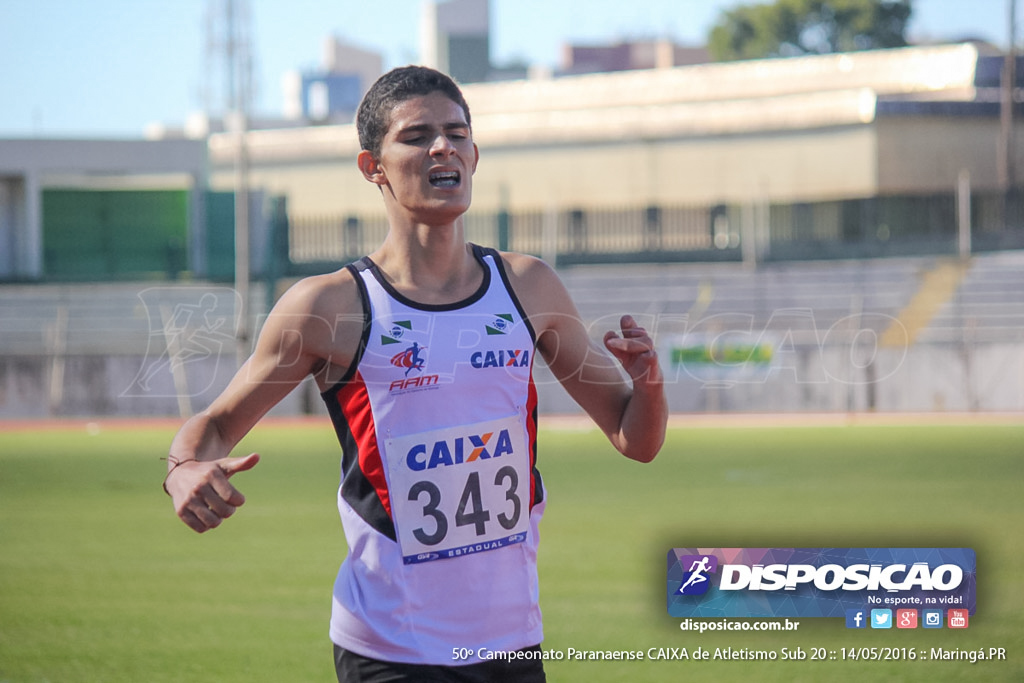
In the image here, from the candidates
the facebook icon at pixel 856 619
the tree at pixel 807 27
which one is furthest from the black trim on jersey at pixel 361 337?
the tree at pixel 807 27

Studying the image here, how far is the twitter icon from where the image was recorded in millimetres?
5488

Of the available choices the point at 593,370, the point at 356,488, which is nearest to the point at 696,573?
the point at 593,370

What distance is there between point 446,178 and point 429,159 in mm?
60

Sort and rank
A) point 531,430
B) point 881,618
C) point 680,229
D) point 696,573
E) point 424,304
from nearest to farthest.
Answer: point 424,304
point 531,430
point 881,618
point 696,573
point 680,229

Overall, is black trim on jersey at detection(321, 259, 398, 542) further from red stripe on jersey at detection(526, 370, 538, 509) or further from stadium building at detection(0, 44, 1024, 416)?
stadium building at detection(0, 44, 1024, 416)

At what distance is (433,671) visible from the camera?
3023 mm

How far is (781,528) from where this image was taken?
10.6 m

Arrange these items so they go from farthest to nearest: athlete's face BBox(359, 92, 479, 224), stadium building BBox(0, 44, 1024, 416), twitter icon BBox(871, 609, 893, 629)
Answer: stadium building BBox(0, 44, 1024, 416) < twitter icon BBox(871, 609, 893, 629) < athlete's face BBox(359, 92, 479, 224)

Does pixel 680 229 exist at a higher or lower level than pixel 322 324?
higher

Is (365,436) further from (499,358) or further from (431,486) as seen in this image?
(499,358)

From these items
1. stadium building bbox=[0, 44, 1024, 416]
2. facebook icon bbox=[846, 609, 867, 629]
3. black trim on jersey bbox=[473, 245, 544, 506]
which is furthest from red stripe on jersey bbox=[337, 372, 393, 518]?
stadium building bbox=[0, 44, 1024, 416]

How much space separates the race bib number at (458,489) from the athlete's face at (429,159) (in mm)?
515

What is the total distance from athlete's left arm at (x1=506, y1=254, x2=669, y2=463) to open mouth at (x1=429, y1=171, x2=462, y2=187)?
0.92 ft

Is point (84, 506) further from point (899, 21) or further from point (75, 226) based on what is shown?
point (899, 21)
